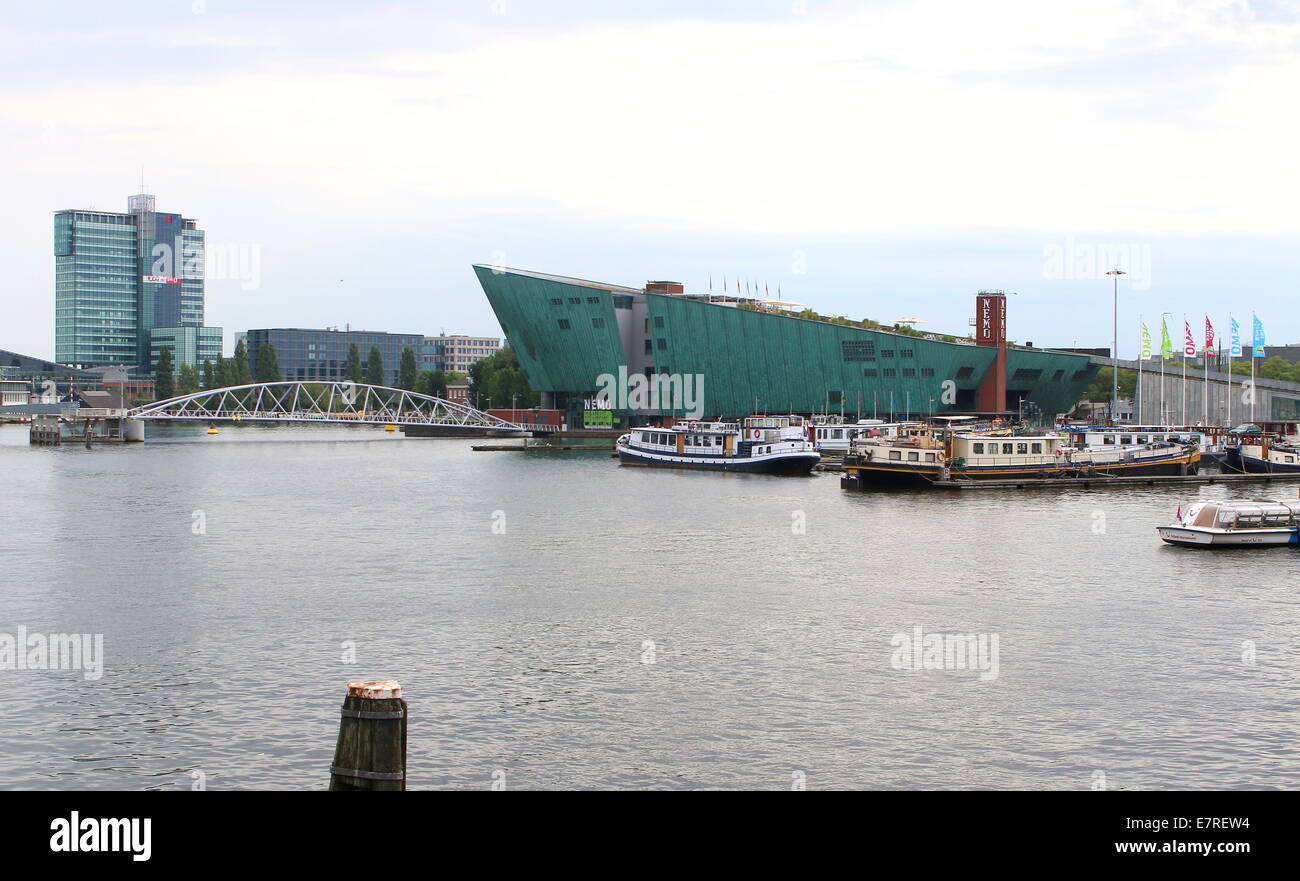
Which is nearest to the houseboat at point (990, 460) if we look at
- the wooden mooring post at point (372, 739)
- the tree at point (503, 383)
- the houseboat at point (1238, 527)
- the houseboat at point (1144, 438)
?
the houseboat at point (1144, 438)

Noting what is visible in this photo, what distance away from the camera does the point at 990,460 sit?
6456 cm

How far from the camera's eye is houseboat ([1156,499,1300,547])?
130ft

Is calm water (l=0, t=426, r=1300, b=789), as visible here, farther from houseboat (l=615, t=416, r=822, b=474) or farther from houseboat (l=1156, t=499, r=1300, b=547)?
houseboat (l=615, t=416, r=822, b=474)

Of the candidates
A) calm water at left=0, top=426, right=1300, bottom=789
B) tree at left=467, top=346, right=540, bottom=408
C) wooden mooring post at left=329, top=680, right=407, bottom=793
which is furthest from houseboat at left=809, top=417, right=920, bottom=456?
wooden mooring post at left=329, top=680, right=407, bottom=793

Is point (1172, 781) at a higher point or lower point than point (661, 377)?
lower

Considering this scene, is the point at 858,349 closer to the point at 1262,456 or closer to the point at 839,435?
the point at 839,435

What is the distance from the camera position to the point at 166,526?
4850 centimetres

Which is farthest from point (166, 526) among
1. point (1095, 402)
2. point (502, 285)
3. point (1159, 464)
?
point (1095, 402)

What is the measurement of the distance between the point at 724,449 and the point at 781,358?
122 ft

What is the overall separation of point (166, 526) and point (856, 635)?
99.9 ft

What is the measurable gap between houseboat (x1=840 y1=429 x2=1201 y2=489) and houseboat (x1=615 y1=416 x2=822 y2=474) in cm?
894

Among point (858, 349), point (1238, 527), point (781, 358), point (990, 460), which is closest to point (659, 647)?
point (1238, 527)
